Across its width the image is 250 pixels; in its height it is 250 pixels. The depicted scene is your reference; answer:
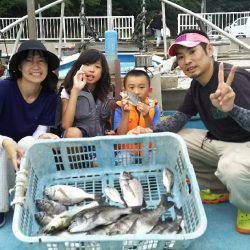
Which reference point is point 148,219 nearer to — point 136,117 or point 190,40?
point 190,40

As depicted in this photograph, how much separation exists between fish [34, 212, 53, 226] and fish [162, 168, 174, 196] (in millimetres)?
893

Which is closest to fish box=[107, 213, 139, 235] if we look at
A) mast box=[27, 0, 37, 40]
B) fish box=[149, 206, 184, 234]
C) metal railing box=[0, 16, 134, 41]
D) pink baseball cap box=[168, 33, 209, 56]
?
fish box=[149, 206, 184, 234]

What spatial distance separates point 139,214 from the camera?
256 cm

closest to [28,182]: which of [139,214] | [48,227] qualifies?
[48,227]

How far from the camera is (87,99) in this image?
3.71 m

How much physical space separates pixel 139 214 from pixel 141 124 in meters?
1.51

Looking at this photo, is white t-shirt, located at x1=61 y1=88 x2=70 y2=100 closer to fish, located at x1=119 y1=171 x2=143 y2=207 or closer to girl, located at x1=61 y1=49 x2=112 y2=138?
girl, located at x1=61 y1=49 x2=112 y2=138

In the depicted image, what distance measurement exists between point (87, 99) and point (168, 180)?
49.3 inches

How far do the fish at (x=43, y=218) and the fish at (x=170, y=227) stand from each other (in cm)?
71

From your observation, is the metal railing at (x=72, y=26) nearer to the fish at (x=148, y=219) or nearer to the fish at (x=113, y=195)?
the fish at (x=113, y=195)

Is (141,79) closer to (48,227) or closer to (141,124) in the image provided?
(141,124)

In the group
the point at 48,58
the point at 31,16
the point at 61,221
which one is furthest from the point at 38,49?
the point at 31,16

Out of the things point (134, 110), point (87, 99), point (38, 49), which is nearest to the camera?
point (38, 49)

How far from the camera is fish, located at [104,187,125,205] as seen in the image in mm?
2860
